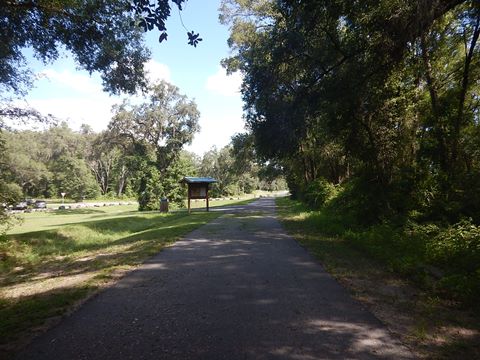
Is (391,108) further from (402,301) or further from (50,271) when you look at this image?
(50,271)

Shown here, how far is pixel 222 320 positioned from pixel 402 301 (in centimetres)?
290

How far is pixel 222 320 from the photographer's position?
14.3ft

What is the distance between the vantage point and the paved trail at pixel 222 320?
3.56 meters

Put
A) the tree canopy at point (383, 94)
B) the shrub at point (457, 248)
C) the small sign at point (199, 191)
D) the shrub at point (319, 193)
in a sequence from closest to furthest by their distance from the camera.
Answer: the shrub at point (457, 248), the tree canopy at point (383, 94), the shrub at point (319, 193), the small sign at point (199, 191)

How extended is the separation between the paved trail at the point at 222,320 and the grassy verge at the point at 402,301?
0.92ft

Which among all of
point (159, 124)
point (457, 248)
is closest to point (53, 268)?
point (457, 248)

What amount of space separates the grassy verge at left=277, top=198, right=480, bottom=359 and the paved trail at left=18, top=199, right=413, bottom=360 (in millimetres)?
280

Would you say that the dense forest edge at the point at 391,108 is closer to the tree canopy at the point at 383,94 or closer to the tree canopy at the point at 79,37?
the tree canopy at the point at 383,94

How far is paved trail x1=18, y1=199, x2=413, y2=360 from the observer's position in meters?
3.56

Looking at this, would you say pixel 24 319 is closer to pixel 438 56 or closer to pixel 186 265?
pixel 186 265

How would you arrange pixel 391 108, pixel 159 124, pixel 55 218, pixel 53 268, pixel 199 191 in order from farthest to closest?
1. pixel 159 124
2. pixel 55 218
3. pixel 199 191
4. pixel 391 108
5. pixel 53 268

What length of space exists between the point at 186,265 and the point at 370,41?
8.27 meters

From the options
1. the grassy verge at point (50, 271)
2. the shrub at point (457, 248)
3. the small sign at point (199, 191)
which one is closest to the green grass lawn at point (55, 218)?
the grassy verge at point (50, 271)

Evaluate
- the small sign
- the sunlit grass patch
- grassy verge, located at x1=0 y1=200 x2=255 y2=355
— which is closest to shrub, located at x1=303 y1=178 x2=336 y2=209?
the small sign
